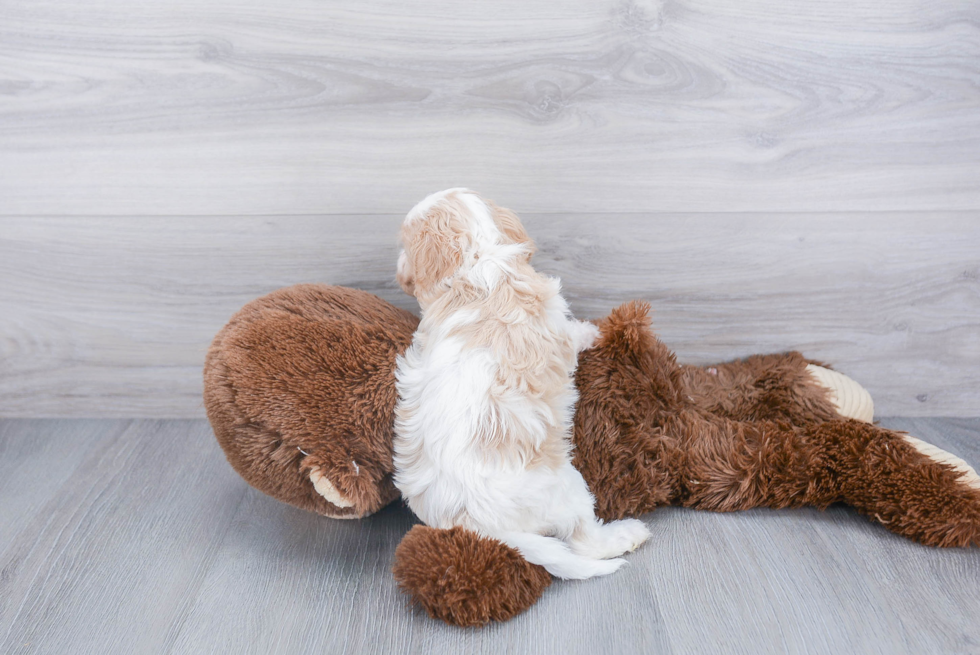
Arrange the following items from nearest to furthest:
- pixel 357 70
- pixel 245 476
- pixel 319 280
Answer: pixel 245 476 → pixel 357 70 → pixel 319 280

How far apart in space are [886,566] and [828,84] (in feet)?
2.47

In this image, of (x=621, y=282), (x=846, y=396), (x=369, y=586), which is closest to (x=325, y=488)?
(x=369, y=586)

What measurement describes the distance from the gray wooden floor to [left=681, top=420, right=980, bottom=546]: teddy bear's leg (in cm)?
3

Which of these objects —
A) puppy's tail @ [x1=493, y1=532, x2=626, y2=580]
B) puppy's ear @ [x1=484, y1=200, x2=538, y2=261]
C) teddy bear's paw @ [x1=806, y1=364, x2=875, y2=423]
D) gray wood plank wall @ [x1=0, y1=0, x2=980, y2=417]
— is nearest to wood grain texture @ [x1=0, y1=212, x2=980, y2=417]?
gray wood plank wall @ [x1=0, y1=0, x2=980, y2=417]

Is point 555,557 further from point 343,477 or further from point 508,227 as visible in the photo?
point 508,227

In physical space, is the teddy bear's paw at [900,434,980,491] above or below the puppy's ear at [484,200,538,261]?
below

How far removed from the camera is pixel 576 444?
39.5 inches

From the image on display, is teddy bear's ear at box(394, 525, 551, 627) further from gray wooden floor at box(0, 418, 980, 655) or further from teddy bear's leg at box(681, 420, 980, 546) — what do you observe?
teddy bear's leg at box(681, 420, 980, 546)

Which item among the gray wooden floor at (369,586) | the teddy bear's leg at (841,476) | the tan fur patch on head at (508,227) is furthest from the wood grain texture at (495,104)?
the gray wooden floor at (369,586)

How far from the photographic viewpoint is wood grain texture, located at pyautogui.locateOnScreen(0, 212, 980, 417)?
3.78 ft

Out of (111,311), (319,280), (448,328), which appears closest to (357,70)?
(319,280)

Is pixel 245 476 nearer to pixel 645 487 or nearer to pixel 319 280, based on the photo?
pixel 319 280

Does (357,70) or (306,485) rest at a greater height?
(357,70)

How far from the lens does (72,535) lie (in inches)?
38.9
